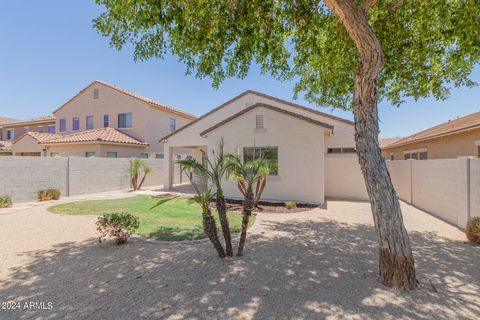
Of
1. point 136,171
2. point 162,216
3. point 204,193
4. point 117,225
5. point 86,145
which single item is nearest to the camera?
point 204,193

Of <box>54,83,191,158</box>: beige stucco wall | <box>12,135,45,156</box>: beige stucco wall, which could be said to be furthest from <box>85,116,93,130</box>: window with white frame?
<box>12,135,45,156</box>: beige stucco wall

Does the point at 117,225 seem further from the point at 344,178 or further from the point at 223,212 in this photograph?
the point at 344,178

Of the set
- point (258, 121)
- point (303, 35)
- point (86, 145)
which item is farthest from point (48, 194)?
point (303, 35)

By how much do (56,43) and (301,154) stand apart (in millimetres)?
14905

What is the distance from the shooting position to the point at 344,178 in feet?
46.6

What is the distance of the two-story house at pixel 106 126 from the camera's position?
813 inches

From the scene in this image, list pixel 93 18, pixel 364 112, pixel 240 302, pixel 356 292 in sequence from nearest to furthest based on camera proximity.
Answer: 1. pixel 240 302
2. pixel 356 292
3. pixel 364 112
4. pixel 93 18

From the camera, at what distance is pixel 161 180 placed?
21.7 meters

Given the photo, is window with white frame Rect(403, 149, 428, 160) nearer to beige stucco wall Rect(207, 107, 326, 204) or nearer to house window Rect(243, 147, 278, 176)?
beige stucco wall Rect(207, 107, 326, 204)

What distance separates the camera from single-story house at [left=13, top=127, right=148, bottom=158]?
783 inches

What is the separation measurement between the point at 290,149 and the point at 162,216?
744 centimetres

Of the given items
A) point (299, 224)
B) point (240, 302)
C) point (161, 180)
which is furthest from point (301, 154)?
point (161, 180)

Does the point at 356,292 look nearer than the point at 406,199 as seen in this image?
Yes

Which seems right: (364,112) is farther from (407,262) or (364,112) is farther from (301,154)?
(301,154)
